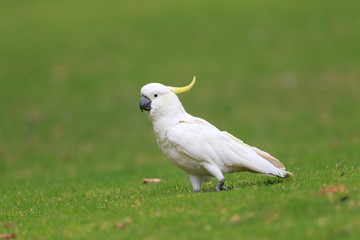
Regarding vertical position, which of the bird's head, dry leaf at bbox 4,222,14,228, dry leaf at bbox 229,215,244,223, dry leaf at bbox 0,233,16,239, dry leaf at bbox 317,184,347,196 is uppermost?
the bird's head

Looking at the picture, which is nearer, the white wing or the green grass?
the green grass

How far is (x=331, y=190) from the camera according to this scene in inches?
289

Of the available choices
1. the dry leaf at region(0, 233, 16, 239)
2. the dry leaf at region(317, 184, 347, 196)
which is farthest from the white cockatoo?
the dry leaf at region(0, 233, 16, 239)

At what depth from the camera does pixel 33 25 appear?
29359mm

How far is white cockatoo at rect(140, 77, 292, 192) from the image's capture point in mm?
8516

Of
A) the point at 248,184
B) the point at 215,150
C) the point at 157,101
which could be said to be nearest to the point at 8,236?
the point at 157,101

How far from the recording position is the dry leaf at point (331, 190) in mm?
7270

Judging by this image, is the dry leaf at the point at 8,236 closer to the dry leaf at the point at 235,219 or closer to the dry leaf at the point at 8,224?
the dry leaf at the point at 8,224

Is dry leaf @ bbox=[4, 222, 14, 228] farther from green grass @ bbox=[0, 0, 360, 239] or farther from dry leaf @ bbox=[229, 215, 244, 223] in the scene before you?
dry leaf @ bbox=[229, 215, 244, 223]

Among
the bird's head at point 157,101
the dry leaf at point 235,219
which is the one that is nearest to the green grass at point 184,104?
the dry leaf at point 235,219

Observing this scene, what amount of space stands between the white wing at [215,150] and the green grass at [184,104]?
307 millimetres

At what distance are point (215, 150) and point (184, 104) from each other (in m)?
13.9

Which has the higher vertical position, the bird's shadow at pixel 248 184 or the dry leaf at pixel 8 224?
the bird's shadow at pixel 248 184

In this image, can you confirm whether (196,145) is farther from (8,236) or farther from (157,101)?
(8,236)
